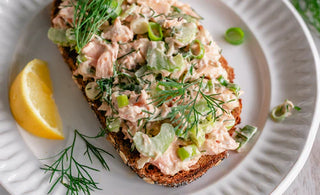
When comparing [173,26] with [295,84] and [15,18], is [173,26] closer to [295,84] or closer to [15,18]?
[295,84]

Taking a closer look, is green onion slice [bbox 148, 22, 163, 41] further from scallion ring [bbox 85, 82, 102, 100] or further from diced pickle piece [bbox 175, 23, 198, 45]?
scallion ring [bbox 85, 82, 102, 100]

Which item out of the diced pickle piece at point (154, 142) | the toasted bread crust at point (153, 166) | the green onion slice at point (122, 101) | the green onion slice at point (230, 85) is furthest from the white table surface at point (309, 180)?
the green onion slice at point (122, 101)

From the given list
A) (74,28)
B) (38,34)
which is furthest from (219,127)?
(38,34)

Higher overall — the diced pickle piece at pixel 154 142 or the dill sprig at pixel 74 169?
the diced pickle piece at pixel 154 142

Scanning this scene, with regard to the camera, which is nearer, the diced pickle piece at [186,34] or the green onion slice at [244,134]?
the diced pickle piece at [186,34]

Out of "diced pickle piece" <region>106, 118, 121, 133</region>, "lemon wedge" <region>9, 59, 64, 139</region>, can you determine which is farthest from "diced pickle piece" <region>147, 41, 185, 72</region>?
"lemon wedge" <region>9, 59, 64, 139</region>

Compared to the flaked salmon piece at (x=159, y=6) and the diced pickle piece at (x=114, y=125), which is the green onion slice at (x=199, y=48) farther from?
the diced pickle piece at (x=114, y=125)
